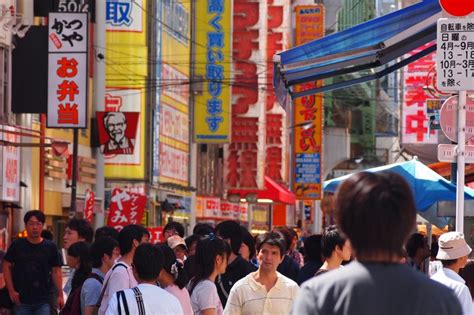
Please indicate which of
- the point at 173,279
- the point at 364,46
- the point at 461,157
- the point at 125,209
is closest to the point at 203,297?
the point at 173,279

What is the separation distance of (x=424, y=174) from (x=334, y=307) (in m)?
11.3

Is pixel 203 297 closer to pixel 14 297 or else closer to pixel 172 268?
pixel 172 268

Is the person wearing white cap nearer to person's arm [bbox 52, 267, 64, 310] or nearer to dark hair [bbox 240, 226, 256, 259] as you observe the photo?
dark hair [bbox 240, 226, 256, 259]

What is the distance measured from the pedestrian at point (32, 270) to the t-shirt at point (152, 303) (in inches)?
275

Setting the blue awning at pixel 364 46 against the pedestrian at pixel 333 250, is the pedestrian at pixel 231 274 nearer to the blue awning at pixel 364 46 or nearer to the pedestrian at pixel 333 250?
the pedestrian at pixel 333 250

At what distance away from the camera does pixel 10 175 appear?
2639 cm

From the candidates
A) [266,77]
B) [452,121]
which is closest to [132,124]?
[266,77]

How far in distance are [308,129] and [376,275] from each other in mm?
52214

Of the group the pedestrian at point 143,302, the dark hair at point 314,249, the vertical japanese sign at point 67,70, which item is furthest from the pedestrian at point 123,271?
the vertical japanese sign at point 67,70

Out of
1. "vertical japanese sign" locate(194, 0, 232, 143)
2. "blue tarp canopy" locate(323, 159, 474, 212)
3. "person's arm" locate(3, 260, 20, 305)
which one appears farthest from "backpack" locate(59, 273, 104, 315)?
"vertical japanese sign" locate(194, 0, 232, 143)

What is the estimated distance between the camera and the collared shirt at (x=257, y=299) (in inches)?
363

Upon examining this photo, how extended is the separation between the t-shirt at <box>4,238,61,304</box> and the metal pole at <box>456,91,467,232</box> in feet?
17.2

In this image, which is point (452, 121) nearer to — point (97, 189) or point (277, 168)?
point (97, 189)

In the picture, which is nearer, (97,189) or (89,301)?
(89,301)
